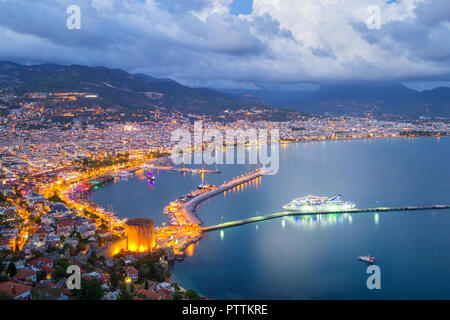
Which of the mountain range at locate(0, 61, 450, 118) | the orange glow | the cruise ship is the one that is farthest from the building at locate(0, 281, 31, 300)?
the mountain range at locate(0, 61, 450, 118)

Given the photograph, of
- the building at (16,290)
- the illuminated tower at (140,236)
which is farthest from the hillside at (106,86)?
the building at (16,290)

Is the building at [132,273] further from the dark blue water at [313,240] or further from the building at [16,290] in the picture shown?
the building at [16,290]

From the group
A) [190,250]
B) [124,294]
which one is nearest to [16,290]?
[124,294]

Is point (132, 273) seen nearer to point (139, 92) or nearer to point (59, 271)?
point (59, 271)

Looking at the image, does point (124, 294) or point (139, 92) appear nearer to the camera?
point (124, 294)

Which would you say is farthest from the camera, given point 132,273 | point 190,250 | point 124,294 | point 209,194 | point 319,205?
point 209,194

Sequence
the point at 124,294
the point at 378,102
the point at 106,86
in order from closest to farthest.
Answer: the point at 124,294
the point at 106,86
the point at 378,102
